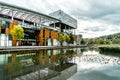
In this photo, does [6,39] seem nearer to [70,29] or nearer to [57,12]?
[57,12]

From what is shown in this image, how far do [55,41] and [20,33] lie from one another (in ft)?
105

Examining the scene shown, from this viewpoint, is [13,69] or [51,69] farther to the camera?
[51,69]

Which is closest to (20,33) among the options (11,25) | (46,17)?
(11,25)

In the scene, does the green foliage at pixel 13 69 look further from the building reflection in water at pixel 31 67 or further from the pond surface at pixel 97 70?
the pond surface at pixel 97 70

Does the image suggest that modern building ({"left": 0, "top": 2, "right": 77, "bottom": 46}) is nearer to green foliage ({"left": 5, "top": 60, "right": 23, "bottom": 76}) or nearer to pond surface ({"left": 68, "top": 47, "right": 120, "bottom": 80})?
green foliage ({"left": 5, "top": 60, "right": 23, "bottom": 76})

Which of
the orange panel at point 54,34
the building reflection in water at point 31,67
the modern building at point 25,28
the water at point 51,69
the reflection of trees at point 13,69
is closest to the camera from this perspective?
the water at point 51,69

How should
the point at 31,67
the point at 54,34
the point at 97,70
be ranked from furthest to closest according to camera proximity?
the point at 54,34, the point at 31,67, the point at 97,70

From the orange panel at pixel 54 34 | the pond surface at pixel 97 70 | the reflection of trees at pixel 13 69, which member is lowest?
the pond surface at pixel 97 70

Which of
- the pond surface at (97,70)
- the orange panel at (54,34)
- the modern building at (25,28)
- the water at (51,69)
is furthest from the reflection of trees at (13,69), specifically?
the orange panel at (54,34)

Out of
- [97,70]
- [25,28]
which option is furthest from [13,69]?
[25,28]

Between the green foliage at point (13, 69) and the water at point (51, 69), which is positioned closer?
the water at point (51, 69)

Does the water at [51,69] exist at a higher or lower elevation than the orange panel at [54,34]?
lower

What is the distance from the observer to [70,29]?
4924 inches

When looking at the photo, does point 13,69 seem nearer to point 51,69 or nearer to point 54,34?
point 51,69
